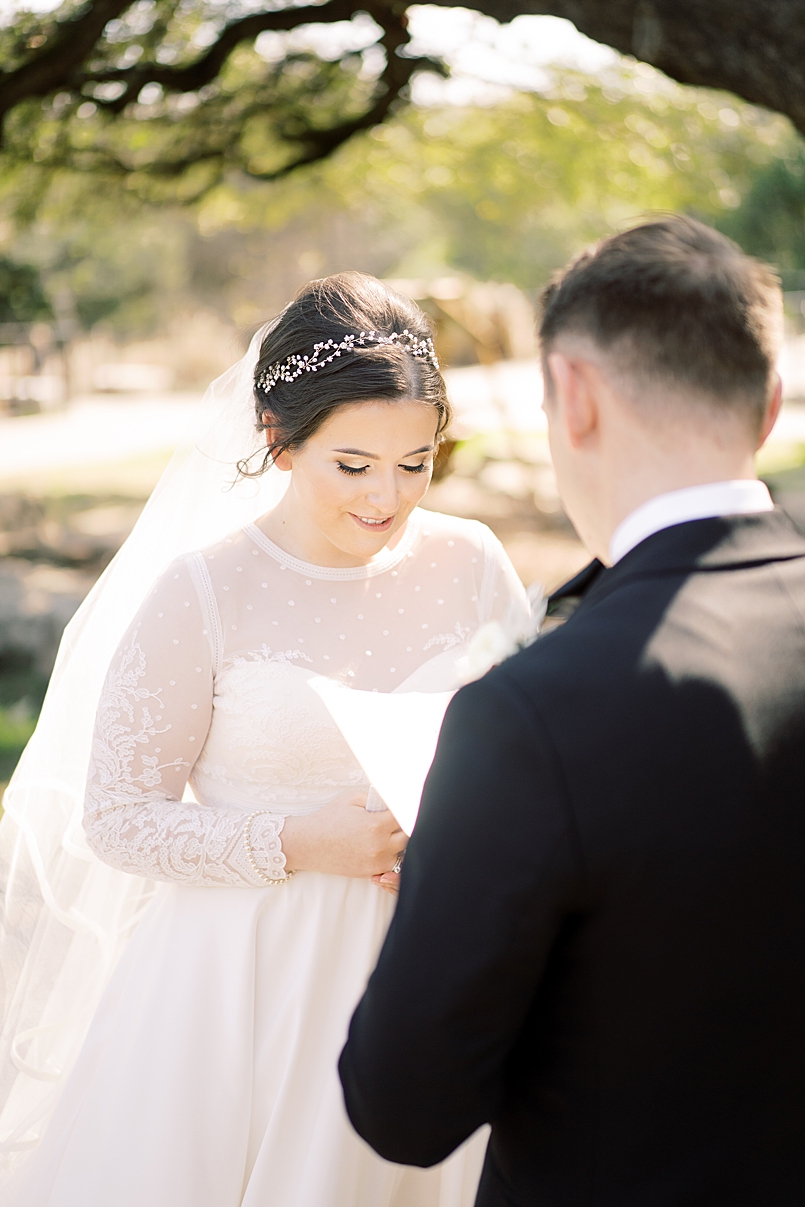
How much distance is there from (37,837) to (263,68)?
31.6 feet

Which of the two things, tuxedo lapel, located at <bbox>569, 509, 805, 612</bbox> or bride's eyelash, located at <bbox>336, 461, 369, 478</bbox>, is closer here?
tuxedo lapel, located at <bbox>569, 509, 805, 612</bbox>

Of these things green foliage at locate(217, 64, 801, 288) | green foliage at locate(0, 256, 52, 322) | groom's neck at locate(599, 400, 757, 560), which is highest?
groom's neck at locate(599, 400, 757, 560)

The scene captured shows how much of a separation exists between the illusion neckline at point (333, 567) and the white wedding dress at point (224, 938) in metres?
0.05

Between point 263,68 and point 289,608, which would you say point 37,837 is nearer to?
point 289,608

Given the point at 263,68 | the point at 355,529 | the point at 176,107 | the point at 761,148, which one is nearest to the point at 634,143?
the point at 761,148

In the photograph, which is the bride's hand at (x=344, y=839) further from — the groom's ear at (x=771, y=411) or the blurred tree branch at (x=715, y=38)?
the blurred tree branch at (x=715, y=38)

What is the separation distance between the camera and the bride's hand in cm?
193

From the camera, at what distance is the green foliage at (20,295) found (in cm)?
1998

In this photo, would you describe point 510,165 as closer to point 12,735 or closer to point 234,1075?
point 12,735

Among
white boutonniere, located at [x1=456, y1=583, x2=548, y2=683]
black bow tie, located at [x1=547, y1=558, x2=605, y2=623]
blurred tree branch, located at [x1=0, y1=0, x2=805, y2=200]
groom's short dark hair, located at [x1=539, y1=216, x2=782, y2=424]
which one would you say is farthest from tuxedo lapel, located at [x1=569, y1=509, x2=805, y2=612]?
blurred tree branch, located at [x1=0, y1=0, x2=805, y2=200]

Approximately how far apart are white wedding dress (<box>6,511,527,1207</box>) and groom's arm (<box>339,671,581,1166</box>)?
89cm

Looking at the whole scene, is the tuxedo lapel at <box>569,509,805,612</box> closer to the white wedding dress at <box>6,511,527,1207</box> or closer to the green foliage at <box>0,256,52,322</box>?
the white wedding dress at <box>6,511,527,1207</box>

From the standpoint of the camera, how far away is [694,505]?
113 centimetres

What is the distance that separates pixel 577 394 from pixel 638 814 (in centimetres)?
48
